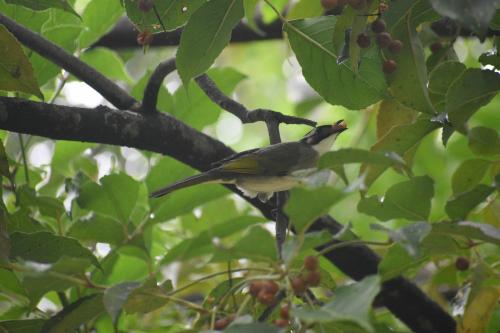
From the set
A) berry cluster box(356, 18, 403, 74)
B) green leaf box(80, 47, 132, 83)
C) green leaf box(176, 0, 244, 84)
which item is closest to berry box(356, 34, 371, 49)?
berry cluster box(356, 18, 403, 74)

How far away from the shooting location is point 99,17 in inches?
126

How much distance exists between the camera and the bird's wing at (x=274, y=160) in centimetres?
323

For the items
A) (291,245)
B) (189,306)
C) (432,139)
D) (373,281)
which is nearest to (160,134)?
(189,306)

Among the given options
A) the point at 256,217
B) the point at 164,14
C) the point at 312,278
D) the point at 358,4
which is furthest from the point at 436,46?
the point at 312,278

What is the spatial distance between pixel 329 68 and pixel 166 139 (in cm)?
69

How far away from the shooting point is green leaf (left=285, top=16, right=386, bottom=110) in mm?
2410

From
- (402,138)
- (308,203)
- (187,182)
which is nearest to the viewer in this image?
(308,203)

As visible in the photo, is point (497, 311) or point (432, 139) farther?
point (432, 139)

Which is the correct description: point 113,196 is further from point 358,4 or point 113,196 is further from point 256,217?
point 358,4

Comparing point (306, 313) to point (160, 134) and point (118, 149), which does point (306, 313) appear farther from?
point (118, 149)

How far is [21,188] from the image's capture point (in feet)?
8.44

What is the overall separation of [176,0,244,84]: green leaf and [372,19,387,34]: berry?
0.40 meters

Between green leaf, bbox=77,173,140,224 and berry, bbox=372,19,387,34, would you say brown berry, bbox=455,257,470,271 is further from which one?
green leaf, bbox=77,173,140,224

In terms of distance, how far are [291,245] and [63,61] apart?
59.2 inches
